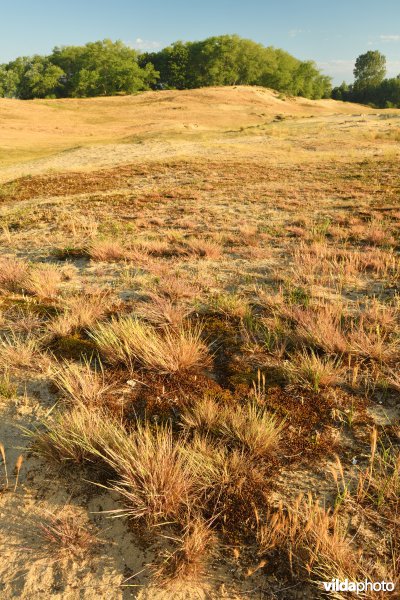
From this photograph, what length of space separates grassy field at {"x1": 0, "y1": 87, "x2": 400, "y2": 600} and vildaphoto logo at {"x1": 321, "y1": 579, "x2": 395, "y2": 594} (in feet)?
0.12

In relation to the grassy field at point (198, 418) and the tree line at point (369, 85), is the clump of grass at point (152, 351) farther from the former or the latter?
the tree line at point (369, 85)

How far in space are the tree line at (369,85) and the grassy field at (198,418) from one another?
108m

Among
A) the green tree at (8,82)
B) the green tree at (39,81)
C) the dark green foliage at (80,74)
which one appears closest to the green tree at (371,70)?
the dark green foliage at (80,74)

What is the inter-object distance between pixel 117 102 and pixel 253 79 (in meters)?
46.9

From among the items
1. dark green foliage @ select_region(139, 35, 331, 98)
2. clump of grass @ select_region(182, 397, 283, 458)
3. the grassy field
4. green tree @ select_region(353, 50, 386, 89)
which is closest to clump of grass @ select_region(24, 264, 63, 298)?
the grassy field

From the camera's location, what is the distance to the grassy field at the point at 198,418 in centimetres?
181

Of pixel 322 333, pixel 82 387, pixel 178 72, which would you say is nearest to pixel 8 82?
pixel 178 72

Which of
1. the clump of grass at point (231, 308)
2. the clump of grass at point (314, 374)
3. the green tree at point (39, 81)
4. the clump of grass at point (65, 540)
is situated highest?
the green tree at point (39, 81)

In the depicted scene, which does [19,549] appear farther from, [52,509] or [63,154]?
[63,154]

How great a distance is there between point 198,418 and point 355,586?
4.27ft

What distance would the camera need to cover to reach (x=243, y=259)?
6.82 m

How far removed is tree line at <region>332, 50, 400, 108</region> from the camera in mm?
90562

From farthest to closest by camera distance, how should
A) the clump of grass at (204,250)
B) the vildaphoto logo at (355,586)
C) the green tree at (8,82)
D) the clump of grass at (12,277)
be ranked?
the green tree at (8,82)
the clump of grass at (204,250)
the clump of grass at (12,277)
the vildaphoto logo at (355,586)

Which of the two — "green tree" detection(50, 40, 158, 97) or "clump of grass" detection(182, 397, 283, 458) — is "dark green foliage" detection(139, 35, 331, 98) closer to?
"green tree" detection(50, 40, 158, 97)
